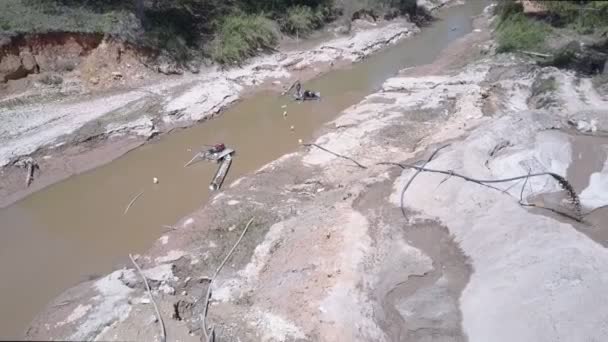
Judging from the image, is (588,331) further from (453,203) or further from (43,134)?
(43,134)

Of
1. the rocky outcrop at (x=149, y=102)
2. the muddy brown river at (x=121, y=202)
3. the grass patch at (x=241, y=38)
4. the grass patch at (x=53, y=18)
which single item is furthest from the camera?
the grass patch at (x=241, y=38)

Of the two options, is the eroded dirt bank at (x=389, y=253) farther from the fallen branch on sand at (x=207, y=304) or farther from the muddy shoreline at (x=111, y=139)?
the muddy shoreline at (x=111, y=139)

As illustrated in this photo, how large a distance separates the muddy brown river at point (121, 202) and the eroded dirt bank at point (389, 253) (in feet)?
2.36

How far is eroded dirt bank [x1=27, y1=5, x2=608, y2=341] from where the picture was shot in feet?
23.4

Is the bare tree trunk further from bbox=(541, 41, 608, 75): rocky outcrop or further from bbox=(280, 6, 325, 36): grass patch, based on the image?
bbox=(541, 41, 608, 75): rocky outcrop

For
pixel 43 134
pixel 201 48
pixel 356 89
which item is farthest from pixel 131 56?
pixel 356 89

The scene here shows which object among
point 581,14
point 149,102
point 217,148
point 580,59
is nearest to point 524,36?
point 581,14

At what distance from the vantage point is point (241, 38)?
62.5 feet

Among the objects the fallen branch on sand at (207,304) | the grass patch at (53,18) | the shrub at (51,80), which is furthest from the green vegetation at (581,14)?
the shrub at (51,80)

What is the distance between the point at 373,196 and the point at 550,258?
4.07 metres

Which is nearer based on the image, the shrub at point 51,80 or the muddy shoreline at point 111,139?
the muddy shoreline at point 111,139

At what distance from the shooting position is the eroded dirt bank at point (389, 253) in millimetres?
7133

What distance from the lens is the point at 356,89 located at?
18.1 metres

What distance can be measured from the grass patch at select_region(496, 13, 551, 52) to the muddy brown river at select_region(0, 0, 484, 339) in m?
7.05
